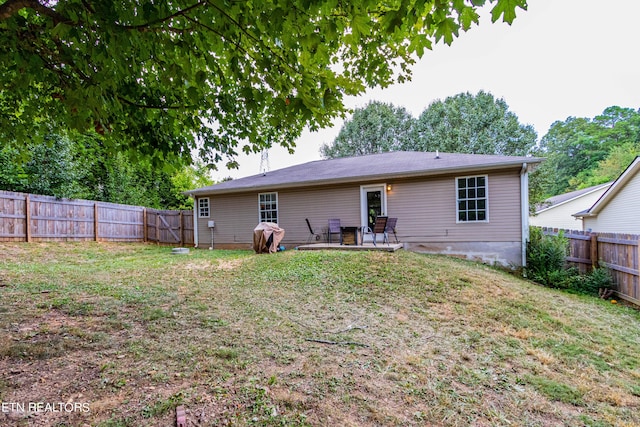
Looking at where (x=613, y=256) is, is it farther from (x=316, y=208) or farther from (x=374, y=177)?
(x=316, y=208)

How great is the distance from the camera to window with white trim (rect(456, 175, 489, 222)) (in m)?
7.89

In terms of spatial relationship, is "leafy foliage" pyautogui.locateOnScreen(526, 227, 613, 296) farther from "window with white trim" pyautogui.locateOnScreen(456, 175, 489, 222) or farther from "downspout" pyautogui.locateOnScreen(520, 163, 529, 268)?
"window with white trim" pyautogui.locateOnScreen(456, 175, 489, 222)

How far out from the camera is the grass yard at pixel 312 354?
1.67m

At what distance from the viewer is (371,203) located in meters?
9.27

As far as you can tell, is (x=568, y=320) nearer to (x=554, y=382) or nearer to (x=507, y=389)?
(x=554, y=382)

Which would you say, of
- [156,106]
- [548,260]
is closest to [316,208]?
[548,260]

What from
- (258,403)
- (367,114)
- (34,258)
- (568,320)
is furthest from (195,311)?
(367,114)

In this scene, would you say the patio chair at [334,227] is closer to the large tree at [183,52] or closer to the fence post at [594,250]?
the large tree at [183,52]

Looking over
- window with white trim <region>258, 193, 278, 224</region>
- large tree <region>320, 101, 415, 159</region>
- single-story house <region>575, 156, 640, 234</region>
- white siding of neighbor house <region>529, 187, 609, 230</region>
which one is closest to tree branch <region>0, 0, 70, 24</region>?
window with white trim <region>258, 193, 278, 224</region>

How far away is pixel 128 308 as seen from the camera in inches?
129

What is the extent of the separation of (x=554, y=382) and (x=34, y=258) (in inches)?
403

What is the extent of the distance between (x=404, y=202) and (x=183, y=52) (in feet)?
24.4

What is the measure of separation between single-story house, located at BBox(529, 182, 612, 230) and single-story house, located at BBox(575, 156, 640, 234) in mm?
5208

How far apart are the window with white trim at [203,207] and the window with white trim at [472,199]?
911 centimetres
